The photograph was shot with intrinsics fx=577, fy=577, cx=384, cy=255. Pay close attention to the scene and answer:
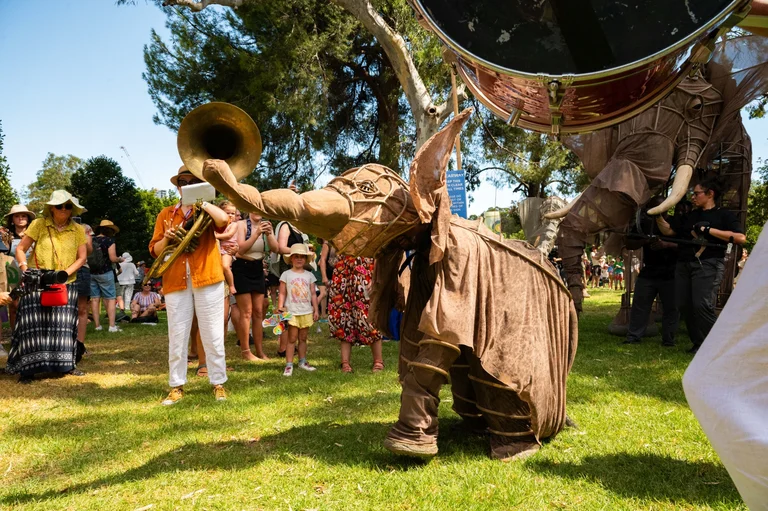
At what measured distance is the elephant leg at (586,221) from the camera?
19.7 ft

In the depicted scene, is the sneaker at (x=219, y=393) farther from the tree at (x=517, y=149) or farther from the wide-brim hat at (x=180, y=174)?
the tree at (x=517, y=149)

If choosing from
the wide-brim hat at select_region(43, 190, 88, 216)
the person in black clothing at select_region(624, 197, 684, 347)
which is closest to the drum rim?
the wide-brim hat at select_region(43, 190, 88, 216)

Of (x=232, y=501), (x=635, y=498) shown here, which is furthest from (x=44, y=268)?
(x=635, y=498)

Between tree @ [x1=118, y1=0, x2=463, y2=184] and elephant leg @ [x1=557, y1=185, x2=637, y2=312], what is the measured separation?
489 cm

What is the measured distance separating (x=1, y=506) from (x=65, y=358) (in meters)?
3.76

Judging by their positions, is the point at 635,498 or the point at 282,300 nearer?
the point at 635,498

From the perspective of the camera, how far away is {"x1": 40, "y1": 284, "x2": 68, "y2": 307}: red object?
20.2ft

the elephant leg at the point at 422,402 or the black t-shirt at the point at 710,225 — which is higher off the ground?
the black t-shirt at the point at 710,225

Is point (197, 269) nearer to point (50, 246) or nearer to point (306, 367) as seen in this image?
point (306, 367)

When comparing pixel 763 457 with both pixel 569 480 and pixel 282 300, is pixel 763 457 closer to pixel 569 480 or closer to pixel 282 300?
pixel 569 480

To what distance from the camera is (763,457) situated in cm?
99

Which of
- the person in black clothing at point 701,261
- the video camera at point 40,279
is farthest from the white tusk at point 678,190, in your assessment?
the video camera at point 40,279

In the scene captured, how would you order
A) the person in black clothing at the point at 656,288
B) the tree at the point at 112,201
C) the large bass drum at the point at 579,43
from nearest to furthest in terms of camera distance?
1. the large bass drum at the point at 579,43
2. the person in black clothing at the point at 656,288
3. the tree at the point at 112,201

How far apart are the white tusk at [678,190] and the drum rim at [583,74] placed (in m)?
4.15
